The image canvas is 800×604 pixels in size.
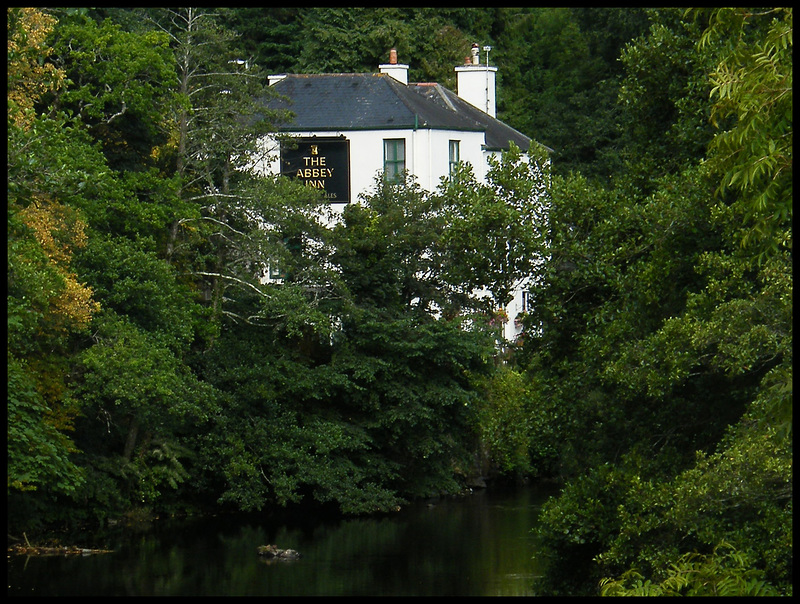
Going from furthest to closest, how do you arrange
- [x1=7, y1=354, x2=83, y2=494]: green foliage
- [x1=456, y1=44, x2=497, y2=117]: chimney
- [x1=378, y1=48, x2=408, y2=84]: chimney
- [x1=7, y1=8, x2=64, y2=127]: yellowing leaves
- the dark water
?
1. [x1=456, y1=44, x2=497, y2=117]: chimney
2. [x1=378, y1=48, x2=408, y2=84]: chimney
3. the dark water
4. [x1=7, y1=8, x2=64, y2=127]: yellowing leaves
5. [x1=7, y1=354, x2=83, y2=494]: green foliage

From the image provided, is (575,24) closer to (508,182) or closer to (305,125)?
(305,125)

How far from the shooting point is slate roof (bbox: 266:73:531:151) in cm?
3656

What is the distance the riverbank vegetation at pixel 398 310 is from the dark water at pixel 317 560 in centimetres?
82

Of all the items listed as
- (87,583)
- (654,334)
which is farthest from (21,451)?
(654,334)

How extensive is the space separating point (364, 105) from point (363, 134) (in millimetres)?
1087

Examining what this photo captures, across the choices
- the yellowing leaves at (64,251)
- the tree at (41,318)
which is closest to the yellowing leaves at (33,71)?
the tree at (41,318)

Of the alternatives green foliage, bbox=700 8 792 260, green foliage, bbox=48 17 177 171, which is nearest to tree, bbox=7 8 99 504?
green foliage, bbox=48 17 177 171

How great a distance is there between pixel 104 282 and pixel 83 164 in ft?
8.96

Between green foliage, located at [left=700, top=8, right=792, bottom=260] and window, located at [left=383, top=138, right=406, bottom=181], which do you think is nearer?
green foliage, located at [left=700, top=8, right=792, bottom=260]

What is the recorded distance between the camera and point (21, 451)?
64.5 feet

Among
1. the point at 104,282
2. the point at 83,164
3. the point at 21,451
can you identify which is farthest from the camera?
the point at 104,282

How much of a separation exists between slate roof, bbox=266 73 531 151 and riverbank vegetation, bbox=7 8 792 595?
2793 mm

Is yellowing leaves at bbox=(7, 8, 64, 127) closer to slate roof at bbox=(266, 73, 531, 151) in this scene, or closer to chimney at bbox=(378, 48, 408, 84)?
slate roof at bbox=(266, 73, 531, 151)

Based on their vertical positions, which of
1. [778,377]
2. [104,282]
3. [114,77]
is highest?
[114,77]
